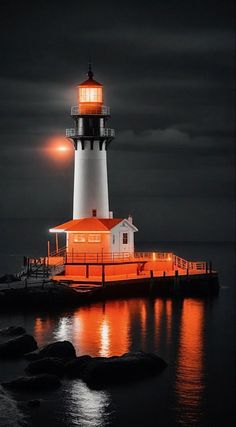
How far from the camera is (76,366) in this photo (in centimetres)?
3569

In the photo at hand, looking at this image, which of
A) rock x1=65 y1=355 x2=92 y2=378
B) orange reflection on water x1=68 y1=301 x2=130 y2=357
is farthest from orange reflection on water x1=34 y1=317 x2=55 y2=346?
rock x1=65 y1=355 x2=92 y2=378

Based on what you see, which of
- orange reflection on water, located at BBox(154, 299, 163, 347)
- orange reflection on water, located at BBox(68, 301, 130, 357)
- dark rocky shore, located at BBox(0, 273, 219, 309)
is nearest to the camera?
orange reflection on water, located at BBox(68, 301, 130, 357)

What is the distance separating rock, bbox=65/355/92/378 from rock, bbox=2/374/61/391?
138cm

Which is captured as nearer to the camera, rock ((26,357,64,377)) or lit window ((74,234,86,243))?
rock ((26,357,64,377))

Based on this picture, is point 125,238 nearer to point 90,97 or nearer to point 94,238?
point 94,238

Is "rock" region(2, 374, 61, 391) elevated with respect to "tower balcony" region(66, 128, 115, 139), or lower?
lower

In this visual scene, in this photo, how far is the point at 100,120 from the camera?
63.3 meters

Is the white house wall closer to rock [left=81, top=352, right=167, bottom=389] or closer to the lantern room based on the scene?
the lantern room

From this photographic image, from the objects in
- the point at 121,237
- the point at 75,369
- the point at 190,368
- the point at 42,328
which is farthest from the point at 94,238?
the point at 75,369

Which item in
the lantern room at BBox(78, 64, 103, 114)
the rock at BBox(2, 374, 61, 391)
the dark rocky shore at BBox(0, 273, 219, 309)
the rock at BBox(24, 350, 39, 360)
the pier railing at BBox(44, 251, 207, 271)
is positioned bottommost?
the rock at BBox(2, 374, 61, 391)

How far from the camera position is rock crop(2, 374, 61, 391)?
3331 cm

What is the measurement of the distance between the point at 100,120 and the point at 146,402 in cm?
3287

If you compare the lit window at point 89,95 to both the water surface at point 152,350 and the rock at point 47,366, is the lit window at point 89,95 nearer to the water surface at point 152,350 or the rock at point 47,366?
the water surface at point 152,350

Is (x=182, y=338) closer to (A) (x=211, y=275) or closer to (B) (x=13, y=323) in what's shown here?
(B) (x=13, y=323)
